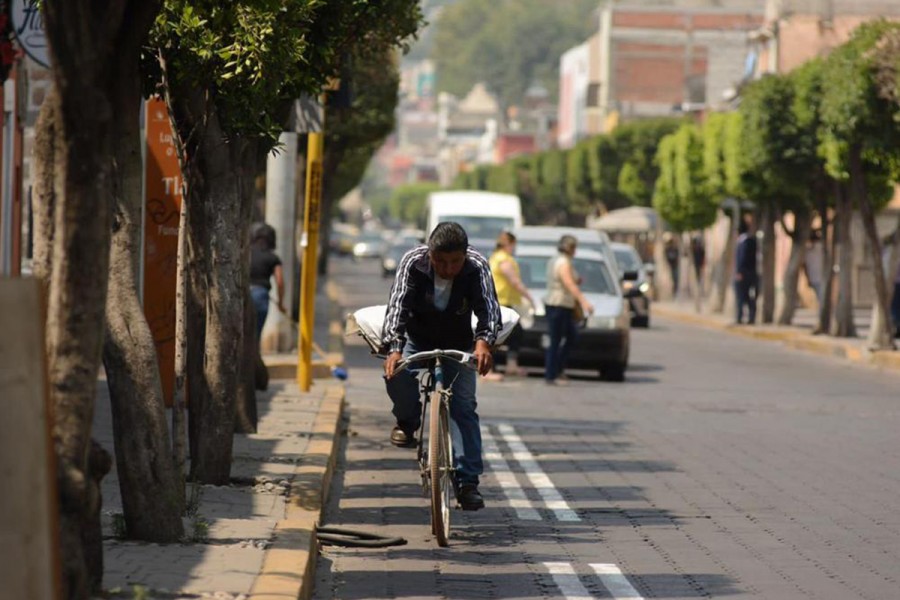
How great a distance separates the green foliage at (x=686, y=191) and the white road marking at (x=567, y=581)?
4332cm

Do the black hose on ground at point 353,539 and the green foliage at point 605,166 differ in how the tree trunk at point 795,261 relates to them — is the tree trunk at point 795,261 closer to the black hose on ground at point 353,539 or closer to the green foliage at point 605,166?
the black hose on ground at point 353,539

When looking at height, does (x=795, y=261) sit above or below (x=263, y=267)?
below

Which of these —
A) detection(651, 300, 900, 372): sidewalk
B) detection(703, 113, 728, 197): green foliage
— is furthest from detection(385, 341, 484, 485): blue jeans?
detection(703, 113, 728, 197): green foliage

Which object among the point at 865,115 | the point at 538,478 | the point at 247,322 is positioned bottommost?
the point at 538,478

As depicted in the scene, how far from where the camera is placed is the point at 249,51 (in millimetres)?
11359

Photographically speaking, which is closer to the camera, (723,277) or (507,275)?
(507,275)

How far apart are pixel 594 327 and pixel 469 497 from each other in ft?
44.6

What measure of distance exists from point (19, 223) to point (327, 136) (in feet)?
83.9

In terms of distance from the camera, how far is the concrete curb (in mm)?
7715

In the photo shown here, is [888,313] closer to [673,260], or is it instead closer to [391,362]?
[391,362]

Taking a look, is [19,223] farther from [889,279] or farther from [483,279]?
[889,279]

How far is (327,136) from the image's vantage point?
44031mm

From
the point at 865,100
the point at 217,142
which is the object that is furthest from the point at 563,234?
the point at 217,142

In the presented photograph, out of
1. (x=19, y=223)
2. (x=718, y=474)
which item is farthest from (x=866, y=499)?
(x=19, y=223)
